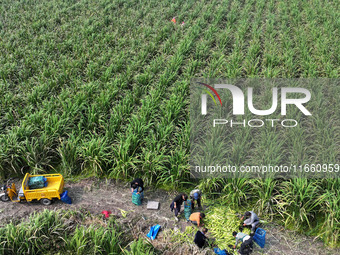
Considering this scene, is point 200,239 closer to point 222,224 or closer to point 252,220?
point 222,224

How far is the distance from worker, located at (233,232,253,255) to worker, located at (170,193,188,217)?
1015mm

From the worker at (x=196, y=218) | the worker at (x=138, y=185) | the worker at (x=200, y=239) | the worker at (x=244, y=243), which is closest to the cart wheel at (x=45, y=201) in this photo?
the worker at (x=138, y=185)

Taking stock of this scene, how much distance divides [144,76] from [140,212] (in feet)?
14.1

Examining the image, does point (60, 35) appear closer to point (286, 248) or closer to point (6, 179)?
point (6, 179)

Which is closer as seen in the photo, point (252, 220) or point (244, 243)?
point (244, 243)

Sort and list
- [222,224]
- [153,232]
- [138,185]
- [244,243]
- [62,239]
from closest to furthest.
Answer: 1. [244,243]
2. [62,239]
3. [153,232]
4. [222,224]
5. [138,185]

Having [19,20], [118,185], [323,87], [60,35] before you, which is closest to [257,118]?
[323,87]

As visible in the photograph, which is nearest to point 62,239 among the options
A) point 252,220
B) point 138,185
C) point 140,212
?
point 140,212

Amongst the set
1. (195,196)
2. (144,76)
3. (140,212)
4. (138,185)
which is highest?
(144,76)

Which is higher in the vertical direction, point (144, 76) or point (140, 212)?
point (144, 76)

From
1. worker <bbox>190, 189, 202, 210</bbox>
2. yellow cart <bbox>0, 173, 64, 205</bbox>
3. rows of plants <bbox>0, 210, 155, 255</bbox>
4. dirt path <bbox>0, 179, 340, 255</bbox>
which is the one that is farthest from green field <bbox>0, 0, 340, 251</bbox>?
rows of plants <bbox>0, 210, 155, 255</bbox>

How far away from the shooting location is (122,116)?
22.9ft

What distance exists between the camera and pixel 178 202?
496cm

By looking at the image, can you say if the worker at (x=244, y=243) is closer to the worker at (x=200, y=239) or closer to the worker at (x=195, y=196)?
the worker at (x=200, y=239)
